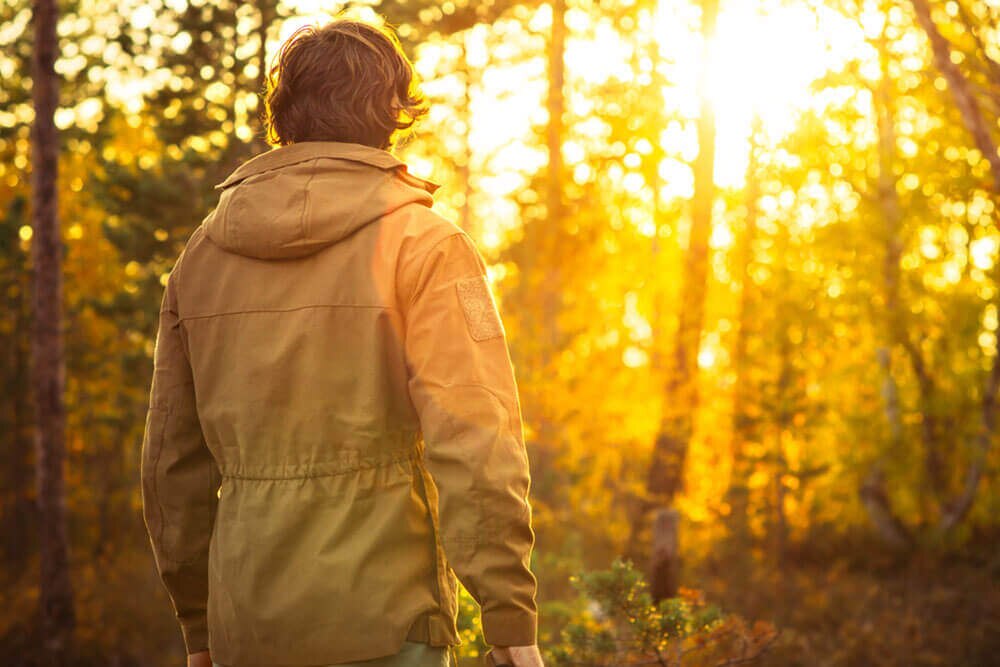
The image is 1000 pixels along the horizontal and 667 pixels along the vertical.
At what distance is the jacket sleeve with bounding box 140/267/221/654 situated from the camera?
6.75ft

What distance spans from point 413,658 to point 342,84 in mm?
1099

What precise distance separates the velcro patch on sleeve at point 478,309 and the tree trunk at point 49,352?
8282 millimetres

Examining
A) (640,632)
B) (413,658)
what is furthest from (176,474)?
(640,632)

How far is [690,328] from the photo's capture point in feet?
32.7

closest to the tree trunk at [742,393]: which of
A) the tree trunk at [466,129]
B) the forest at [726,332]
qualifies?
the forest at [726,332]

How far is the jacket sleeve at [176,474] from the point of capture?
2.06 meters

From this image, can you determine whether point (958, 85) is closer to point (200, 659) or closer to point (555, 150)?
point (200, 659)

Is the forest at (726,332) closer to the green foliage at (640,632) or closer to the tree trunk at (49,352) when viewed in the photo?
the tree trunk at (49,352)

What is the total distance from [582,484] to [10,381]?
323 inches

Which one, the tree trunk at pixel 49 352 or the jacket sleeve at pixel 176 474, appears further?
the tree trunk at pixel 49 352

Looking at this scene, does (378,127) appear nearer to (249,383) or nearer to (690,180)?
(249,383)

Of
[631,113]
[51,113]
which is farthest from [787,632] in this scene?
[51,113]

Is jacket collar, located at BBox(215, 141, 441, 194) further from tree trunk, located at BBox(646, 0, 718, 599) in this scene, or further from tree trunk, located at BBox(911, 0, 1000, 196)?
tree trunk, located at BBox(646, 0, 718, 599)

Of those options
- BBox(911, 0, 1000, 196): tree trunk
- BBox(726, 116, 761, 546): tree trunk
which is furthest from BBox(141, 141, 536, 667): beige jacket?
BBox(726, 116, 761, 546): tree trunk
